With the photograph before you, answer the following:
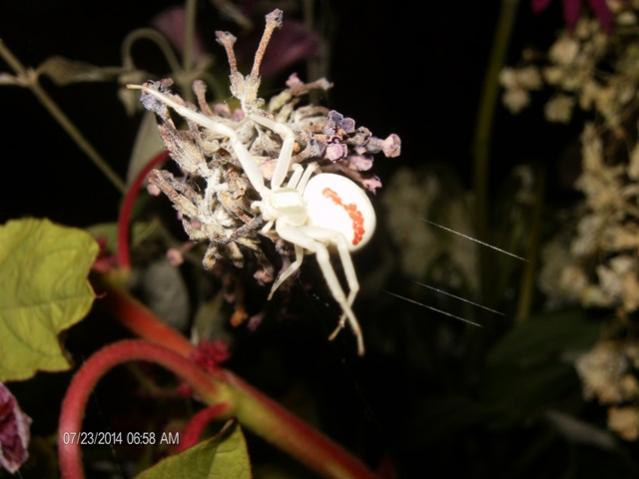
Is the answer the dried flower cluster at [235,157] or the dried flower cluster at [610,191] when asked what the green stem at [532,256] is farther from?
the dried flower cluster at [235,157]

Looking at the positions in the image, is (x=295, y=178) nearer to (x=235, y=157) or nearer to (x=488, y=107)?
(x=235, y=157)

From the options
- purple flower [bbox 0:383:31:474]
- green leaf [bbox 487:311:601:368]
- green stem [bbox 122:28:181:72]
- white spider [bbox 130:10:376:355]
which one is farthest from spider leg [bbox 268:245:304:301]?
green leaf [bbox 487:311:601:368]

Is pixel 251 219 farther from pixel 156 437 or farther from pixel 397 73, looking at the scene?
pixel 397 73

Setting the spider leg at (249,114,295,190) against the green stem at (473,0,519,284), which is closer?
the spider leg at (249,114,295,190)

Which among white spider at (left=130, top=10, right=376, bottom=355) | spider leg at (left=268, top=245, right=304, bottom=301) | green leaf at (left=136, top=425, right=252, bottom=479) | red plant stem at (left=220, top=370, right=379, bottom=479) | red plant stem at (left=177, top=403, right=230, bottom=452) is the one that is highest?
white spider at (left=130, top=10, right=376, bottom=355)

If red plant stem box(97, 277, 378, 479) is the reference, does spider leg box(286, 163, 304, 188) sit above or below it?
above

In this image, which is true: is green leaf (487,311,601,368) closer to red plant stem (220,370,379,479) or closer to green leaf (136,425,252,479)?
red plant stem (220,370,379,479)

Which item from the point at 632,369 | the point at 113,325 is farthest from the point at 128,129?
the point at 632,369
